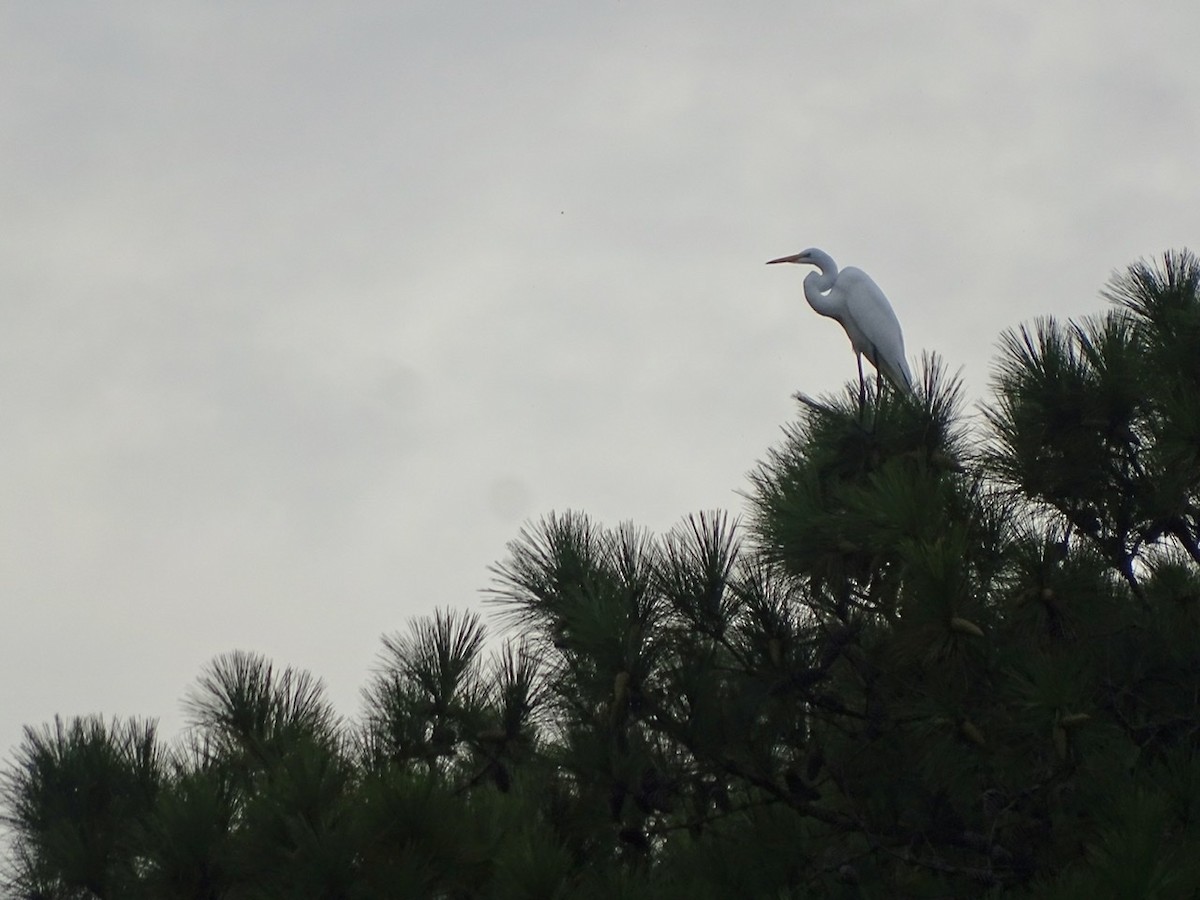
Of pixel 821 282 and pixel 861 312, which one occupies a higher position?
pixel 821 282

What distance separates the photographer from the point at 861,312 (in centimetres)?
834

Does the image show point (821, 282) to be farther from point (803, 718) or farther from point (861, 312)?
point (803, 718)

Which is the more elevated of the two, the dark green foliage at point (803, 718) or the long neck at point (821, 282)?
the long neck at point (821, 282)

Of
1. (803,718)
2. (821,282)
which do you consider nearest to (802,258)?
(821,282)

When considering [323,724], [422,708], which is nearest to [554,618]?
[422,708]

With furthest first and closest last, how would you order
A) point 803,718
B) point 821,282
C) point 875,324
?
point 821,282
point 875,324
point 803,718

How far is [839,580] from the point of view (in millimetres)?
3916

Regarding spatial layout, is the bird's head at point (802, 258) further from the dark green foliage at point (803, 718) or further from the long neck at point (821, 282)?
the dark green foliage at point (803, 718)

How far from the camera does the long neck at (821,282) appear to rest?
8.54m

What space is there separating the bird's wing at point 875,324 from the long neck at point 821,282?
0.12m

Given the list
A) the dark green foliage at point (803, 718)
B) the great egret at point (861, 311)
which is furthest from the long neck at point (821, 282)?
the dark green foliage at point (803, 718)

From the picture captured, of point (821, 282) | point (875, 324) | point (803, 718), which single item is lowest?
point (803, 718)

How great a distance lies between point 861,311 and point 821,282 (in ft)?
1.76

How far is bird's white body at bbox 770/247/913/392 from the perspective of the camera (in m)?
8.25
